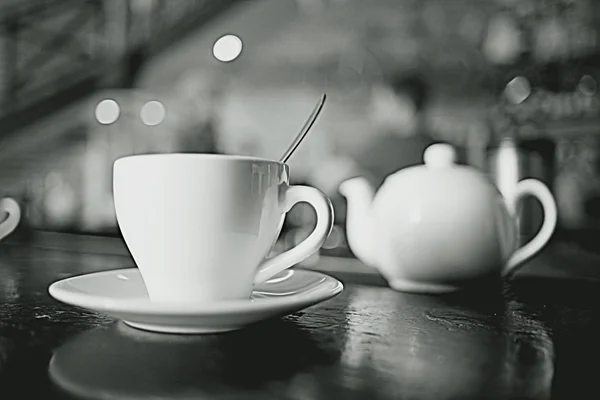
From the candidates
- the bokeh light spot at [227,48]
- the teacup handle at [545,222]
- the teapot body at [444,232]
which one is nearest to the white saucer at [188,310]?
the teapot body at [444,232]

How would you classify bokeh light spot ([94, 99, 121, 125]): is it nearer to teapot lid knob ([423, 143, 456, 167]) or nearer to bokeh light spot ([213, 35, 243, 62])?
bokeh light spot ([213, 35, 243, 62])

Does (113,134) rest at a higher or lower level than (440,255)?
higher

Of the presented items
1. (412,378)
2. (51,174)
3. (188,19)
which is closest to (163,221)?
(412,378)

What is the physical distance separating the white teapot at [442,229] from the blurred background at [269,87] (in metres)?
2.02

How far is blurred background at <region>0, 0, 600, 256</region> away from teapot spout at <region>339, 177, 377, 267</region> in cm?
201

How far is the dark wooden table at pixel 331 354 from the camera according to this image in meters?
0.30

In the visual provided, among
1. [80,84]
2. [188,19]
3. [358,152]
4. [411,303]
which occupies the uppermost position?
[188,19]

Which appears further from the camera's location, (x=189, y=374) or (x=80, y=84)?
(x=80, y=84)

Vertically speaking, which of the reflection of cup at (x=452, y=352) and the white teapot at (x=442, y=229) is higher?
the white teapot at (x=442, y=229)

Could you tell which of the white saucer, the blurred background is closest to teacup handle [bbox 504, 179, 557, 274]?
the white saucer

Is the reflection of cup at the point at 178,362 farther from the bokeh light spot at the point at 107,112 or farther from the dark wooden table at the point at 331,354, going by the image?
the bokeh light spot at the point at 107,112

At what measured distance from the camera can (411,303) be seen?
0.57 metres

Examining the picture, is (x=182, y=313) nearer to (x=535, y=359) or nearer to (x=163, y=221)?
(x=163, y=221)

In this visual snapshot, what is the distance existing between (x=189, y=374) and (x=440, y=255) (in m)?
0.35
